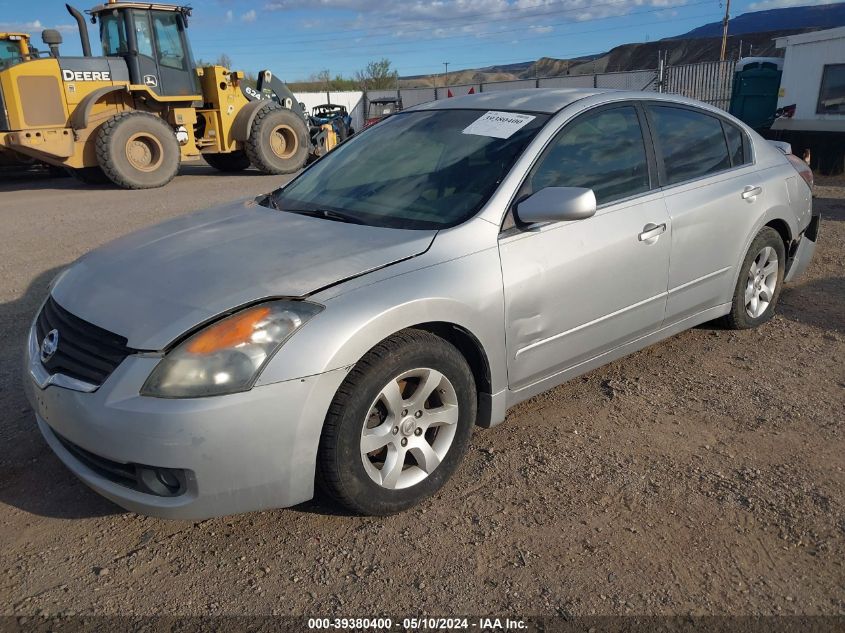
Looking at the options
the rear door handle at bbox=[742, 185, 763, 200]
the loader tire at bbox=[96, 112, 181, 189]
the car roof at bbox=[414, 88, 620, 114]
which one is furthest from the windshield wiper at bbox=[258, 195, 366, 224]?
the loader tire at bbox=[96, 112, 181, 189]

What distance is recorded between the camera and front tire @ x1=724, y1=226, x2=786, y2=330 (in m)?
4.31

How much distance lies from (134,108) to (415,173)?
1195 centimetres

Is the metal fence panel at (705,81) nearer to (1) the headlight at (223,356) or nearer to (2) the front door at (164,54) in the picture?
(2) the front door at (164,54)

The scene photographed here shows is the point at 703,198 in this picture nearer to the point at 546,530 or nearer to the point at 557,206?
the point at 557,206

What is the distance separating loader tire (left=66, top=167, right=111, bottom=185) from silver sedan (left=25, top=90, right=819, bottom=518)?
1165cm

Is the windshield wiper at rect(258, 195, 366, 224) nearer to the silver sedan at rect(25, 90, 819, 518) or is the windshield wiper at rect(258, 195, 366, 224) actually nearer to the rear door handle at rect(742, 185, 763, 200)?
the silver sedan at rect(25, 90, 819, 518)

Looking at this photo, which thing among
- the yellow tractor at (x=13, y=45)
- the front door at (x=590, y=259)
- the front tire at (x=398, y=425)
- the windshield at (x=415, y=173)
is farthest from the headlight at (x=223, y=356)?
the yellow tractor at (x=13, y=45)

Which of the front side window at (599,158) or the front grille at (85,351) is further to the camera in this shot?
the front side window at (599,158)

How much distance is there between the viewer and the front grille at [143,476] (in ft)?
7.68

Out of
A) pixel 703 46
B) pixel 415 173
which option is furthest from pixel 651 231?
pixel 703 46

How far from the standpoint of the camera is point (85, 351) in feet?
8.20

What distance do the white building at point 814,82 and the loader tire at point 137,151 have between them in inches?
435

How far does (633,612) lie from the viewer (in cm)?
224

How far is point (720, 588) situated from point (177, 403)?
1934mm
